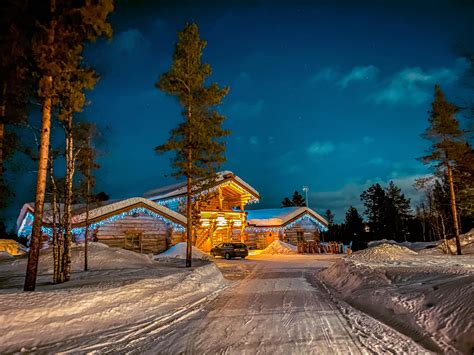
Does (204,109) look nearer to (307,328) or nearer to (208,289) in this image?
(208,289)

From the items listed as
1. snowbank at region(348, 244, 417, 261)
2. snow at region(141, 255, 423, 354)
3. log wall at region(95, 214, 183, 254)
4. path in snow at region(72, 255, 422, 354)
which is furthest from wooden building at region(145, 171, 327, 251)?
snow at region(141, 255, 423, 354)

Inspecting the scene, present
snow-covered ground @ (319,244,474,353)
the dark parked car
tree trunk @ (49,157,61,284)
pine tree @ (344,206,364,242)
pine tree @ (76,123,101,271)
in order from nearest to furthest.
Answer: snow-covered ground @ (319,244,474,353) → tree trunk @ (49,157,61,284) → pine tree @ (76,123,101,271) → the dark parked car → pine tree @ (344,206,364,242)

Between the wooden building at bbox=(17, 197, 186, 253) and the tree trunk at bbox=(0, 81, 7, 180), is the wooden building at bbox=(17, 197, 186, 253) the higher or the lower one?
the lower one

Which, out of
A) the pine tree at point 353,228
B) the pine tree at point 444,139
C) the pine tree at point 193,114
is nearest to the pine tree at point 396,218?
the pine tree at point 353,228

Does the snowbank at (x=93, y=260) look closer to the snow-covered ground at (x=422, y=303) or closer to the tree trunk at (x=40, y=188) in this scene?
the tree trunk at (x=40, y=188)

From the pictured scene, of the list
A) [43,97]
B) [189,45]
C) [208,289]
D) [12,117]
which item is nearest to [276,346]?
[208,289]

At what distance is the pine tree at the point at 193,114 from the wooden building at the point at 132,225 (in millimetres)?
9922

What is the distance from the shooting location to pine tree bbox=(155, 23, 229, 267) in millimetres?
16500

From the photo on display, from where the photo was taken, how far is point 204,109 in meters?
17.4

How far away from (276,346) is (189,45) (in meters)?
16.0

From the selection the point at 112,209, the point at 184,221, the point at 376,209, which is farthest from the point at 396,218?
the point at 112,209

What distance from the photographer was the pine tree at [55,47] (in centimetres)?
820

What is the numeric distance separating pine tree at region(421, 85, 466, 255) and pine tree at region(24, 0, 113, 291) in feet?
77.0

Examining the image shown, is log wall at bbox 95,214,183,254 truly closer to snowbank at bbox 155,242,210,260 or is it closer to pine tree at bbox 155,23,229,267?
snowbank at bbox 155,242,210,260
